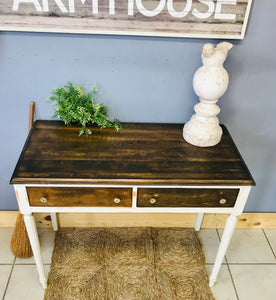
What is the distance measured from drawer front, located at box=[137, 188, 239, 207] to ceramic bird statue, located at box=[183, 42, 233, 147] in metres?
0.26

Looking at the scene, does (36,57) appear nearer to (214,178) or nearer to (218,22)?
(218,22)

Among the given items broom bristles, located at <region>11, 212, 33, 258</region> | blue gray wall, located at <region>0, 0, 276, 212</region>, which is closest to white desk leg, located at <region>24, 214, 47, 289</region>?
broom bristles, located at <region>11, 212, 33, 258</region>

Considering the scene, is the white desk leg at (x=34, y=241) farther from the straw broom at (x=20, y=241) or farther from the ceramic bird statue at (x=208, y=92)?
the ceramic bird statue at (x=208, y=92)

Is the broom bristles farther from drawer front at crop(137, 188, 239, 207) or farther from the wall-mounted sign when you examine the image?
the wall-mounted sign

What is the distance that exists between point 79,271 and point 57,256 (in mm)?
180

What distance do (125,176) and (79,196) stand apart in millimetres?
236

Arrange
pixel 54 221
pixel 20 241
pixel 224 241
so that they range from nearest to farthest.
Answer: pixel 224 241 < pixel 20 241 < pixel 54 221

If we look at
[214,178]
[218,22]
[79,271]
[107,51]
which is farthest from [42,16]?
[79,271]

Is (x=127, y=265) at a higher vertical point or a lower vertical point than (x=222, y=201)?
lower

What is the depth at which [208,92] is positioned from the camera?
56.5 inches

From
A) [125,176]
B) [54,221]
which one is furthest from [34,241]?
[125,176]

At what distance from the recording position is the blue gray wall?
1502mm

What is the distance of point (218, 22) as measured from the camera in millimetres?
1444

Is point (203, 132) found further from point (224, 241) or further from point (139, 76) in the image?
point (224, 241)
